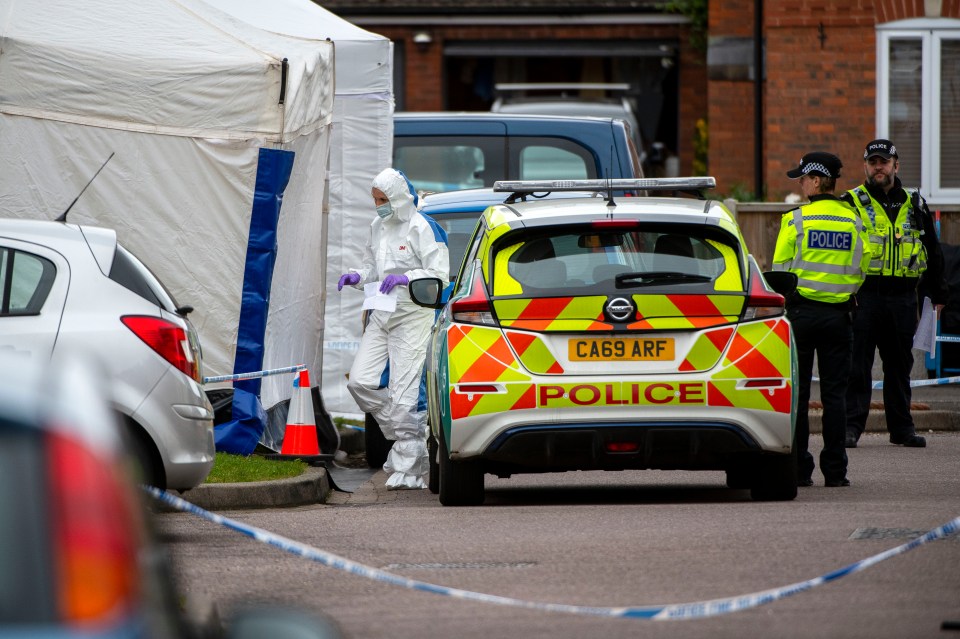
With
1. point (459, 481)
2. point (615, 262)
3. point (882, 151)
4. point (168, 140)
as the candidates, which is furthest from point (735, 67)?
point (459, 481)

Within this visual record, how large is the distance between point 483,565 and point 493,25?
903 inches

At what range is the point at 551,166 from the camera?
14.1 m

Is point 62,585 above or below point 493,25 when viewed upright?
below

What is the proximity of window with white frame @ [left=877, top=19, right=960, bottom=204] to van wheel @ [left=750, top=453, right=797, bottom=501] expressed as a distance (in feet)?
43.3

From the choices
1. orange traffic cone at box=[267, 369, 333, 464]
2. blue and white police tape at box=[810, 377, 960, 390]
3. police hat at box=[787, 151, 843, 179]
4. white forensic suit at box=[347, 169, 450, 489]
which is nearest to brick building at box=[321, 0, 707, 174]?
blue and white police tape at box=[810, 377, 960, 390]

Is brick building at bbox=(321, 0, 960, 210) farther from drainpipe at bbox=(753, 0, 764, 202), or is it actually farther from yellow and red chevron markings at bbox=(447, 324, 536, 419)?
yellow and red chevron markings at bbox=(447, 324, 536, 419)

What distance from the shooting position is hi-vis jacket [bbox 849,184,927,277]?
1223 centimetres

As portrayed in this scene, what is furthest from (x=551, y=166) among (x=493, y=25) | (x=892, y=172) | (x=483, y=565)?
(x=493, y=25)

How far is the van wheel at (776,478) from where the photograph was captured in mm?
8984

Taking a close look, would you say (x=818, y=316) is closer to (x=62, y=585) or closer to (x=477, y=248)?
(x=477, y=248)

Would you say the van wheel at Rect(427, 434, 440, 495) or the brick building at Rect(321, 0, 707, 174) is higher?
the brick building at Rect(321, 0, 707, 174)

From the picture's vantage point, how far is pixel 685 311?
860cm

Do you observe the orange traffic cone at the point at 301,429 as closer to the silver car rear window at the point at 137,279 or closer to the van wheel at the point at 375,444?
the van wheel at the point at 375,444

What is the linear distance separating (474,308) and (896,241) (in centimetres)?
455
